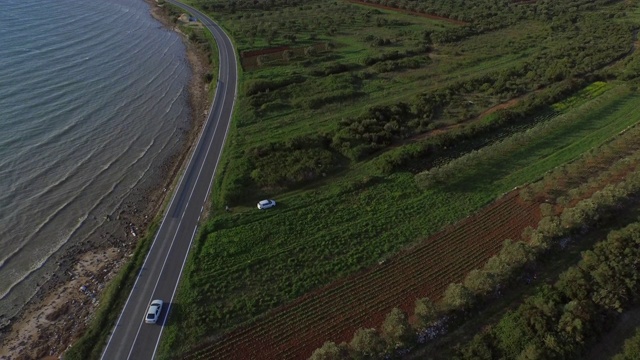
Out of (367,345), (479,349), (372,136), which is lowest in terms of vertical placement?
(479,349)

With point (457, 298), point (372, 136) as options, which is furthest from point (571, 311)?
point (372, 136)

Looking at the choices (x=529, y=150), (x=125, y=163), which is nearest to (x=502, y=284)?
(x=529, y=150)

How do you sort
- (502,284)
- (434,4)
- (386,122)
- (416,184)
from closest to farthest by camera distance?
(502,284) → (416,184) → (386,122) → (434,4)

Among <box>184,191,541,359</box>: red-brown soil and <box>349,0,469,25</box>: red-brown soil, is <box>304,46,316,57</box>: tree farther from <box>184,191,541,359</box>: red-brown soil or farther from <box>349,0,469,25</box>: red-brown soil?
<box>184,191,541,359</box>: red-brown soil

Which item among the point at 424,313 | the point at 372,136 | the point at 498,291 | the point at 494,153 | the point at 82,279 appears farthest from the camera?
the point at 372,136

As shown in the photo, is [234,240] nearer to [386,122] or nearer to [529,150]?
[386,122]

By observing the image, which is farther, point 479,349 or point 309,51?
point 309,51

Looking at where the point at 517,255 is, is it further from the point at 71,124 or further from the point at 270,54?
the point at 270,54
